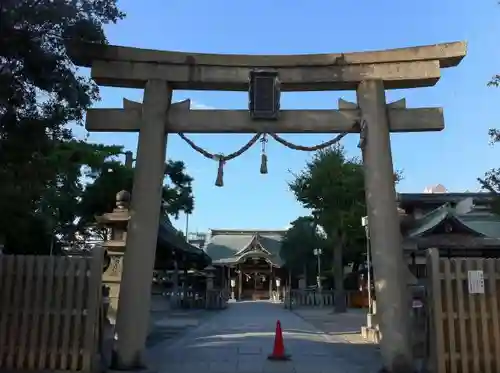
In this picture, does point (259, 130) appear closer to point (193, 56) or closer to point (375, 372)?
point (193, 56)

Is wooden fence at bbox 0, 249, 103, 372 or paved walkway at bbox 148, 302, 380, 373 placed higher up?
wooden fence at bbox 0, 249, 103, 372

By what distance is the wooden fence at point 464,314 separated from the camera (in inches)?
320

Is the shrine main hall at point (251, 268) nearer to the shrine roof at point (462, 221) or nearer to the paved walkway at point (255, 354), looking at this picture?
the shrine roof at point (462, 221)

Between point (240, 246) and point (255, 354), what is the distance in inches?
1904

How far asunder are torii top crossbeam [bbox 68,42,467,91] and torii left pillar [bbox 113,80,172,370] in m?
0.39

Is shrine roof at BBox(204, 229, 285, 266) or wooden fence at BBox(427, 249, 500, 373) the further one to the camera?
shrine roof at BBox(204, 229, 285, 266)

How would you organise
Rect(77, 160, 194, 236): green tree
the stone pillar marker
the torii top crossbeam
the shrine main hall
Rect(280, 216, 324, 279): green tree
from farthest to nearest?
the shrine main hall → Rect(280, 216, 324, 279): green tree → Rect(77, 160, 194, 236): green tree → the torii top crossbeam → the stone pillar marker

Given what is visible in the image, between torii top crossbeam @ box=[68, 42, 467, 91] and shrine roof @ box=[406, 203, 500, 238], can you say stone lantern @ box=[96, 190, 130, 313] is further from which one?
shrine roof @ box=[406, 203, 500, 238]

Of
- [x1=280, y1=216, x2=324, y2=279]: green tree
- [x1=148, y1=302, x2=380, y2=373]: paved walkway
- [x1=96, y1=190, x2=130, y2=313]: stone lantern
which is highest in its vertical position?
[x1=280, y1=216, x2=324, y2=279]: green tree

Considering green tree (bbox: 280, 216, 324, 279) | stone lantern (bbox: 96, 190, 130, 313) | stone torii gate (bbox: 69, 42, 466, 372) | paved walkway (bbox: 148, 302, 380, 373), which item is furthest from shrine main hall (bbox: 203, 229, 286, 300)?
stone torii gate (bbox: 69, 42, 466, 372)

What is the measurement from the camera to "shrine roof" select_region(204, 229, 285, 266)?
51.3 meters

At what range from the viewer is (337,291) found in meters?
31.0

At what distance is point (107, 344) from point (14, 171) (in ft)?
11.2

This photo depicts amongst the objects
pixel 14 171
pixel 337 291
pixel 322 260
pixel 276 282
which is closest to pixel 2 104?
pixel 14 171
